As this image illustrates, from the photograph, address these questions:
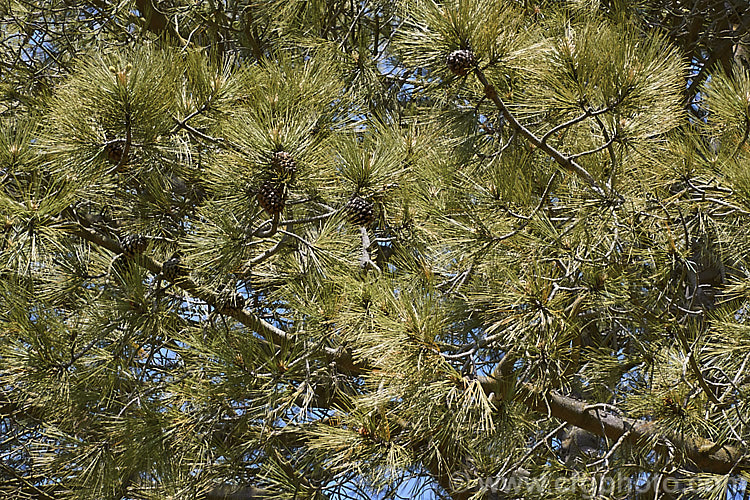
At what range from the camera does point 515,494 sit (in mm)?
2053

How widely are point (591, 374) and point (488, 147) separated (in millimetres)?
669

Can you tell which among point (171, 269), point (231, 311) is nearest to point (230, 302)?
point (231, 311)

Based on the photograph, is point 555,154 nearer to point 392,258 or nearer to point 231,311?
point 392,258

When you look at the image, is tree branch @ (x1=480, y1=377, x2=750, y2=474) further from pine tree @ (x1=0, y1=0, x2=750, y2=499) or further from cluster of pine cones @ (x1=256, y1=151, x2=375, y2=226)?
cluster of pine cones @ (x1=256, y1=151, x2=375, y2=226)

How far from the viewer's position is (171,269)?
6.48 ft

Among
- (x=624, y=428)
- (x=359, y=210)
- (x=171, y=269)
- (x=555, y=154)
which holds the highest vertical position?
(x=171, y=269)

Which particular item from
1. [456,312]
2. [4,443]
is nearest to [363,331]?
[456,312]

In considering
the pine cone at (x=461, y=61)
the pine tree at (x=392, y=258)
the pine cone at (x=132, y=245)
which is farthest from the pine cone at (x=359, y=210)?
the pine cone at (x=132, y=245)

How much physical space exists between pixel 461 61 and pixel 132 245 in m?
0.91

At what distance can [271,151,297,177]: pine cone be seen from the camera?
1.55 m

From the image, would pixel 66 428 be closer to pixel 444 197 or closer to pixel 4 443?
pixel 4 443

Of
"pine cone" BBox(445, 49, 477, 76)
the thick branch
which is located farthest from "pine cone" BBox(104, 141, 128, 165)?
Answer: "pine cone" BBox(445, 49, 477, 76)

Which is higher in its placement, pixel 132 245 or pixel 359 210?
pixel 132 245

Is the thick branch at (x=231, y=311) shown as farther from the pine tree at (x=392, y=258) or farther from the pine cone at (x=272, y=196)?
the pine cone at (x=272, y=196)
